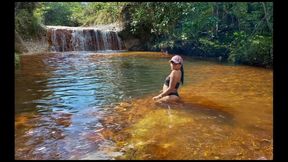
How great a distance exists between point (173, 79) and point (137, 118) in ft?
4.73

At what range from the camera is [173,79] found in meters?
7.00

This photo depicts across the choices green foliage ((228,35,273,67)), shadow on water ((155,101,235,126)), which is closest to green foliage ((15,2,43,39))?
green foliage ((228,35,273,67))

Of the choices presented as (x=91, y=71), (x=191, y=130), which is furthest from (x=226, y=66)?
(x=191, y=130)

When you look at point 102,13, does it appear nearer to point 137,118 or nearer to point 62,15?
point 62,15

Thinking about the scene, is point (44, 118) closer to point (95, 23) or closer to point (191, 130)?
point (191, 130)

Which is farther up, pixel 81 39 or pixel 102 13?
pixel 102 13

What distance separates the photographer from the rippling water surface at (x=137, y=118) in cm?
433

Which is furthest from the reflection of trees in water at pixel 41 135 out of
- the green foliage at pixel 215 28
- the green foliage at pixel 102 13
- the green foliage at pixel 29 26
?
the green foliage at pixel 102 13

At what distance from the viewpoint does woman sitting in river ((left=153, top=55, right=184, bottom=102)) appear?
6996 mm

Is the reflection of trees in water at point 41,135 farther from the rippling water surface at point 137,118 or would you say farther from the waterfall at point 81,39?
the waterfall at point 81,39

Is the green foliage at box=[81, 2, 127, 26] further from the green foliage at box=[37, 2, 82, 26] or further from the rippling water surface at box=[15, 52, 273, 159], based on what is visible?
the rippling water surface at box=[15, 52, 273, 159]

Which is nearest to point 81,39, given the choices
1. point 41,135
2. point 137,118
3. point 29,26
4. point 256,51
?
point 29,26
